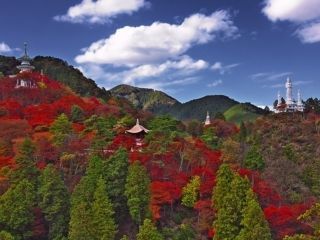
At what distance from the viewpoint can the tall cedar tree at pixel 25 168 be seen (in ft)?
126

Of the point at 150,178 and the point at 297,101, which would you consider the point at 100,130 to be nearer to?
the point at 150,178

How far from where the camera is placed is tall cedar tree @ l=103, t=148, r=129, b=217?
3784 cm

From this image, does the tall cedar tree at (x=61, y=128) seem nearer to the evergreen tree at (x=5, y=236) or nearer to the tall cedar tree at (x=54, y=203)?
the tall cedar tree at (x=54, y=203)

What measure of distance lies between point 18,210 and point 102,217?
19.1ft

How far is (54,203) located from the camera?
36.1 meters

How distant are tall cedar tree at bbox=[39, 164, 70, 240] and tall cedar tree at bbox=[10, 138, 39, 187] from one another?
188 centimetres

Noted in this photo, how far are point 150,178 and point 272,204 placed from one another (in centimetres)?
950

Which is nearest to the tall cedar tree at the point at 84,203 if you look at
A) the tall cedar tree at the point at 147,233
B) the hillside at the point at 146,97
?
the tall cedar tree at the point at 147,233

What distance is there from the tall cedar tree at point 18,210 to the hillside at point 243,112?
271ft

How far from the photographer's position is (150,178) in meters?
40.2

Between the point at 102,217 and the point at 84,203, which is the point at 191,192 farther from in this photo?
the point at 84,203

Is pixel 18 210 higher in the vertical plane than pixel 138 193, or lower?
lower

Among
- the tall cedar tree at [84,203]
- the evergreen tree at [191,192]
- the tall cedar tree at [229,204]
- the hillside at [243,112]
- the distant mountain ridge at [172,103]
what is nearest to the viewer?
the tall cedar tree at [84,203]

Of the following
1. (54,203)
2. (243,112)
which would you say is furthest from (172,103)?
(54,203)
